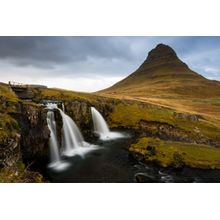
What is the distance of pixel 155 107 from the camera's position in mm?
71188

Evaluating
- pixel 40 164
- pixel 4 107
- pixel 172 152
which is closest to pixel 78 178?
pixel 40 164

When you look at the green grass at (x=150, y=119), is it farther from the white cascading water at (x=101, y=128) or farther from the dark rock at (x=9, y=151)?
the dark rock at (x=9, y=151)

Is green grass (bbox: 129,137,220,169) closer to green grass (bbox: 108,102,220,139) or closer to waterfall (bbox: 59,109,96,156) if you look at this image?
waterfall (bbox: 59,109,96,156)

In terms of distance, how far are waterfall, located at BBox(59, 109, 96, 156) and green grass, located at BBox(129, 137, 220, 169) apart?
7.38 meters

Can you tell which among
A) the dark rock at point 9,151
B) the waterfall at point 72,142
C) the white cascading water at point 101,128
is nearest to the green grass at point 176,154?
the waterfall at point 72,142

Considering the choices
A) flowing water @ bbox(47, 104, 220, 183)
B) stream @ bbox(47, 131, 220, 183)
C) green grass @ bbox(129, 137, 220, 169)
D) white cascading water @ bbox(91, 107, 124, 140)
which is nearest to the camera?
stream @ bbox(47, 131, 220, 183)

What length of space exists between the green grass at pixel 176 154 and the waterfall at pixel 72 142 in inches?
290

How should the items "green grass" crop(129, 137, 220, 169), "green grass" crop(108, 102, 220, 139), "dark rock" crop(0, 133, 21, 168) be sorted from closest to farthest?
"dark rock" crop(0, 133, 21, 168) → "green grass" crop(129, 137, 220, 169) → "green grass" crop(108, 102, 220, 139)

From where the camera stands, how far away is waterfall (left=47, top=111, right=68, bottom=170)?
29.7 m

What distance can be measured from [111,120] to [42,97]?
671 inches

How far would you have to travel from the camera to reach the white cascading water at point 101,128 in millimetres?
47806

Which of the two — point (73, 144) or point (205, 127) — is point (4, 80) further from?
point (205, 127)

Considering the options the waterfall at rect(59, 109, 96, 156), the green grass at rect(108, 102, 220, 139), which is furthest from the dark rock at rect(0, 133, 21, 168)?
the green grass at rect(108, 102, 220, 139)
